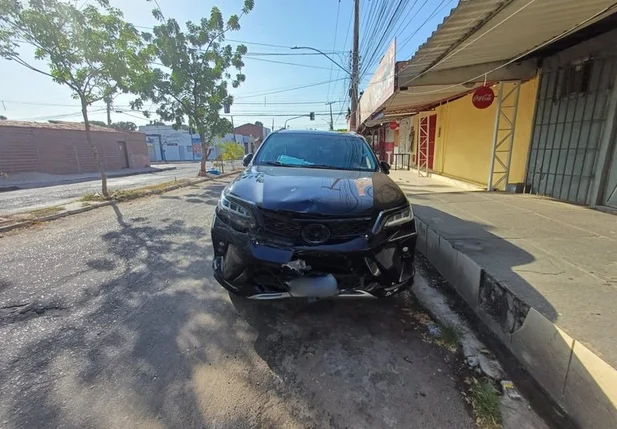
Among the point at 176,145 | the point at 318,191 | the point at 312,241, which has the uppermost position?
the point at 176,145

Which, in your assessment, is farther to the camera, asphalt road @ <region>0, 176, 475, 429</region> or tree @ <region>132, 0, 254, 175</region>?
tree @ <region>132, 0, 254, 175</region>

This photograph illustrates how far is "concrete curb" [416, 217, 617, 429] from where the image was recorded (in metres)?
1.58

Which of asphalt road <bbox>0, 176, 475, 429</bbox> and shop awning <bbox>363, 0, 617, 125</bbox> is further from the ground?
shop awning <bbox>363, 0, 617, 125</bbox>

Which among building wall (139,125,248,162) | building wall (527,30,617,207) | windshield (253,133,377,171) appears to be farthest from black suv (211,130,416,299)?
building wall (139,125,248,162)

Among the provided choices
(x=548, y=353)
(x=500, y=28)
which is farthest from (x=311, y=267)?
(x=500, y=28)

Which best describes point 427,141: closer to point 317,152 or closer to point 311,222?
point 317,152

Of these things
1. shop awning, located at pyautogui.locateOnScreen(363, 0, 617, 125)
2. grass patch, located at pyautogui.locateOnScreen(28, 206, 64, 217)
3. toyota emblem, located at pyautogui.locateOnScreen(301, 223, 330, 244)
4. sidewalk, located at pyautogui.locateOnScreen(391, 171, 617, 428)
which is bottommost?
grass patch, located at pyautogui.locateOnScreen(28, 206, 64, 217)

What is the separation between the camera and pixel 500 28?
441 cm

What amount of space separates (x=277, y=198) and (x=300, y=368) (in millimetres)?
1261

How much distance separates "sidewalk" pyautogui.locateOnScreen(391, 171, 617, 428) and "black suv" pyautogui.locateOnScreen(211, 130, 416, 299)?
826 millimetres

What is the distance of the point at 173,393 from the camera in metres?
1.91

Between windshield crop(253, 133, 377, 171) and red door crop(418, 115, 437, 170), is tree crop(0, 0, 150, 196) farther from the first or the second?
red door crop(418, 115, 437, 170)

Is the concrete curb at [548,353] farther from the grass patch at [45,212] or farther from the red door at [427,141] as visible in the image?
the red door at [427,141]

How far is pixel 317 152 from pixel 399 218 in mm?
1672
